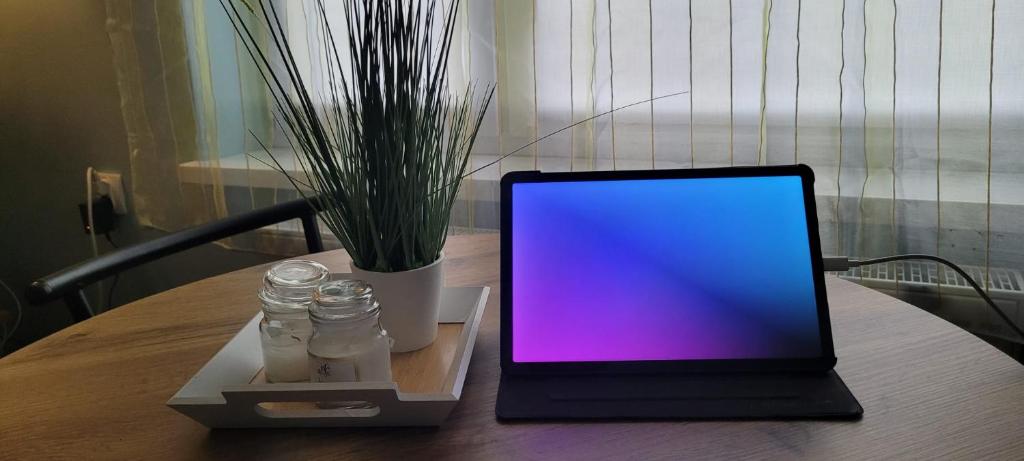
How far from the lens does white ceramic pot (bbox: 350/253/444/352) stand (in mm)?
804

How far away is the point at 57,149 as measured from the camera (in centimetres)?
228

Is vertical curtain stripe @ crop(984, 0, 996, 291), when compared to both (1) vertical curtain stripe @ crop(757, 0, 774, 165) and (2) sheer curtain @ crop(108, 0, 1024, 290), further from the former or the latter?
(1) vertical curtain stripe @ crop(757, 0, 774, 165)

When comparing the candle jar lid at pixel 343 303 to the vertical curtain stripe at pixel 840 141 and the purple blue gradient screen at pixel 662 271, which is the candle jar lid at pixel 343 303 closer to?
the purple blue gradient screen at pixel 662 271

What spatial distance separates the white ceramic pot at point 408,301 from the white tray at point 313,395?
0.02 meters

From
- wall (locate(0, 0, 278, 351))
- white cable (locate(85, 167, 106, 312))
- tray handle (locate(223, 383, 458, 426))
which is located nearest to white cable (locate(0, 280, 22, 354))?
wall (locate(0, 0, 278, 351))

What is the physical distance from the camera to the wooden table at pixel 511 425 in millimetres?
654

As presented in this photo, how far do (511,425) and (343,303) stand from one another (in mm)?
176

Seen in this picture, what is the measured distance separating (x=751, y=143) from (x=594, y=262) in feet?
2.78

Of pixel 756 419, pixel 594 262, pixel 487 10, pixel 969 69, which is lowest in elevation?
pixel 756 419

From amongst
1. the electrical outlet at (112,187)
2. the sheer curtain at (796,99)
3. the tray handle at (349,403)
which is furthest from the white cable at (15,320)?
the tray handle at (349,403)

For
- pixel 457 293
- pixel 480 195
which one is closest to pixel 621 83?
pixel 480 195

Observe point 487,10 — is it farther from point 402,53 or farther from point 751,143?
point 402,53

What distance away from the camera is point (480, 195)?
1745mm

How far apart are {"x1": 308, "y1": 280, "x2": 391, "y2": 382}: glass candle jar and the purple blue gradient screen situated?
138 millimetres
